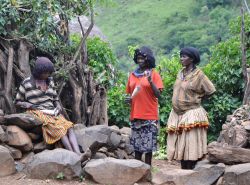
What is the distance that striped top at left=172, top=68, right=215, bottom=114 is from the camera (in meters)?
6.13

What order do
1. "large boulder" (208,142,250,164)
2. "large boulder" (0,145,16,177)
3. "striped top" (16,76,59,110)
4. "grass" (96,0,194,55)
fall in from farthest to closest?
"grass" (96,0,194,55), "striped top" (16,76,59,110), "large boulder" (208,142,250,164), "large boulder" (0,145,16,177)

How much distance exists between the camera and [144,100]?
6172 mm

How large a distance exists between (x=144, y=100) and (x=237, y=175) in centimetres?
148

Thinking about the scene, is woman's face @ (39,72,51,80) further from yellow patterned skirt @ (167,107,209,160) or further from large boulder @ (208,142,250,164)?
large boulder @ (208,142,250,164)

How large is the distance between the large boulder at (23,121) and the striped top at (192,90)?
1.63 meters

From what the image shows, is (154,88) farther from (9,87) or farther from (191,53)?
(9,87)

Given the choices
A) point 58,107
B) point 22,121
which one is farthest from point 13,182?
point 58,107

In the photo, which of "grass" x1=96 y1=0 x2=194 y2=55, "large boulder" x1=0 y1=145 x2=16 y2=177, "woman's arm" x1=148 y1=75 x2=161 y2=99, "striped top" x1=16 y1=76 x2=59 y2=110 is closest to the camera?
"large boulder" x1=0 y1=145 x2=16 y2=177

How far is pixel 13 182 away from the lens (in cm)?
545

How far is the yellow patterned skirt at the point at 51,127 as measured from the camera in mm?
6094

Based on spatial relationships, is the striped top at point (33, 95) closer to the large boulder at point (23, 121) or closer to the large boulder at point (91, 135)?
the large boulder at point (23, 121)

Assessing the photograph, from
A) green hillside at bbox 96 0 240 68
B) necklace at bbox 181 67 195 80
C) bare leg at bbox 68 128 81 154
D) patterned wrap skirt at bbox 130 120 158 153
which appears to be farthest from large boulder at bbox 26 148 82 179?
green hillside at bbox 96 0 240 68

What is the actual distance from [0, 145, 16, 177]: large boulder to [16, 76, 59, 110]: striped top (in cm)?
78

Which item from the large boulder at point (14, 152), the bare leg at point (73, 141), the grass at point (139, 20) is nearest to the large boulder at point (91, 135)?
the bare leg at point (73, 141)
